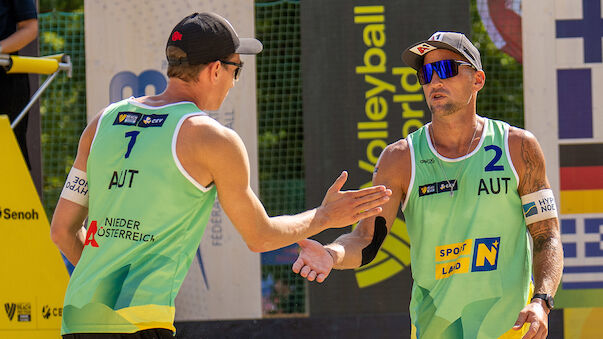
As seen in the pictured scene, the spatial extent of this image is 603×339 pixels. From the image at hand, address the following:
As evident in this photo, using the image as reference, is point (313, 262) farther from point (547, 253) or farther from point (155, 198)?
point (547, 253)

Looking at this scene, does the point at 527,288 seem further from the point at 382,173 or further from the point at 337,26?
the point at 337,26

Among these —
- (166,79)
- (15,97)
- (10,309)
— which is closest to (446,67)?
(10,309)

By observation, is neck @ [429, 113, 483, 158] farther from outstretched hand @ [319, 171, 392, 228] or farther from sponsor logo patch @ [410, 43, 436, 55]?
outstretched hand @ [319, 171, 392, 228]

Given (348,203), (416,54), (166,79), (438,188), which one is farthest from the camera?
(166,79)

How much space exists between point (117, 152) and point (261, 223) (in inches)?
23.1

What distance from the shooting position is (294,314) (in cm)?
750

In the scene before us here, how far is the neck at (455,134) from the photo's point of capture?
368cm

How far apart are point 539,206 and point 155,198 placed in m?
1.75

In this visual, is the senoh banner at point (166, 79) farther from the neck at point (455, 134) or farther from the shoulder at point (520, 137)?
the shoulder at point (520, 137)

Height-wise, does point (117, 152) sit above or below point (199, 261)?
above

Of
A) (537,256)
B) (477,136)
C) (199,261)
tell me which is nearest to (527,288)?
(537,256)

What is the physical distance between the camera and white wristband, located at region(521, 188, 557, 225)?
3490mm

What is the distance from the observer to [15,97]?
6.01m

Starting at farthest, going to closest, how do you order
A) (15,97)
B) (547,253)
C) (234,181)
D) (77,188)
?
(15,97) < (547,253) < (77,188) < (234,181)
